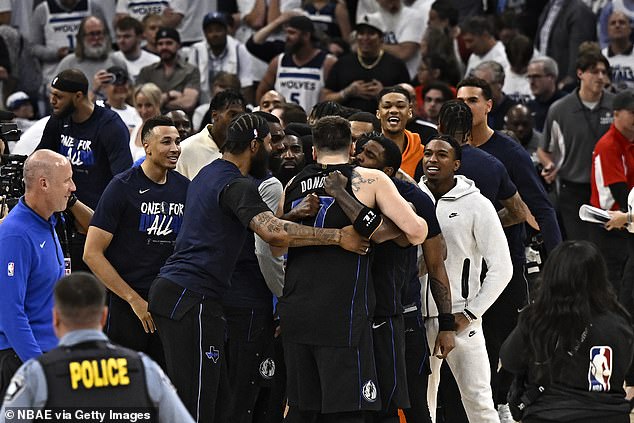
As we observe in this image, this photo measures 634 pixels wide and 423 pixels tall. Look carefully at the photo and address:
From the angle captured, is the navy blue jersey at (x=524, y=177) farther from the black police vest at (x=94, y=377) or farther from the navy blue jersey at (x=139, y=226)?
the black police vest at (x=94, y=377)

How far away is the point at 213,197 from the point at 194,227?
213 mm

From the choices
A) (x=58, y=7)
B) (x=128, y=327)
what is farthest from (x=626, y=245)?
(x=58, y=7)

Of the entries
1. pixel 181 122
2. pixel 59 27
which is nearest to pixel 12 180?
pixel 181 122

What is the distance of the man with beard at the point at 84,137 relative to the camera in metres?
9.15

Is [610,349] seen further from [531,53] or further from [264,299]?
[531,53]

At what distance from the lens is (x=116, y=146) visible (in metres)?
9.19

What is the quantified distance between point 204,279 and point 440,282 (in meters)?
1.34

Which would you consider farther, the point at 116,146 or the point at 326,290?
the point at 116,146

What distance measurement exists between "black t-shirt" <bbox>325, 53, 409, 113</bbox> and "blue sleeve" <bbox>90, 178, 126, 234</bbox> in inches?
196

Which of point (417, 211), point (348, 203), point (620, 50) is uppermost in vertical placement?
point (620, 50)

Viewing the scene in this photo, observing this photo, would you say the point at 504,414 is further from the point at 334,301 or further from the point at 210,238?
the point at 210,238

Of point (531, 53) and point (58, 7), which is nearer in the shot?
point (531, 53)

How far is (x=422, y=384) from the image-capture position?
24.4ft

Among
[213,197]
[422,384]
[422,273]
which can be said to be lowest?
[422,384]
